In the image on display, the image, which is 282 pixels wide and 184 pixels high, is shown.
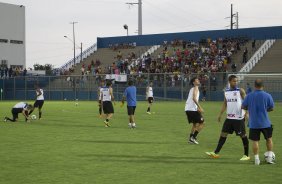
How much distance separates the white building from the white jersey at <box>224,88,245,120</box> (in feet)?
184

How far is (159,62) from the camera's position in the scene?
2265 inches

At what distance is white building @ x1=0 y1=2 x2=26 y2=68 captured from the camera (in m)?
66.1

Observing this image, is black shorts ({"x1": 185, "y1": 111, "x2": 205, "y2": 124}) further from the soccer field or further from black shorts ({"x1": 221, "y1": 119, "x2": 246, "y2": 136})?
black shorts ({"x1": 221, "y1": 119, "x2": 246, "y2": 136})

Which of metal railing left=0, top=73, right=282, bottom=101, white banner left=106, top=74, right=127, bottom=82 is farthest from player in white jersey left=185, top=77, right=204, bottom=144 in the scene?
white banner left=106, top=74, right=127, bottom=82

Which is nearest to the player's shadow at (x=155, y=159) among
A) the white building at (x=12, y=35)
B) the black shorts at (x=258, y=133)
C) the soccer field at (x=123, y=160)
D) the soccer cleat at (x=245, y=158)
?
the soccer field at (x=123, y=160)

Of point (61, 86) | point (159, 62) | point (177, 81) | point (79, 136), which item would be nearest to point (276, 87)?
point (177, 81)

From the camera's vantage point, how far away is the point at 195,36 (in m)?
62.9

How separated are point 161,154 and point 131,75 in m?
39.4

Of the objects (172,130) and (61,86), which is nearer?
(172,130)

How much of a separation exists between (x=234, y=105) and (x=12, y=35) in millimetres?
59862

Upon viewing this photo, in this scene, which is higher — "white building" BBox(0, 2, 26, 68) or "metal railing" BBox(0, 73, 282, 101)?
"white building" BBox(0, 2, 26, 68)

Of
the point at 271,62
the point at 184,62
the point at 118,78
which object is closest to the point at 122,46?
the point at 184,62

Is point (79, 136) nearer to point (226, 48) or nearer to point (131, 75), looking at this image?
point (131, 75)

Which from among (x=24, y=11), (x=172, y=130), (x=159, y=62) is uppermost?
(x=24, y=11)
